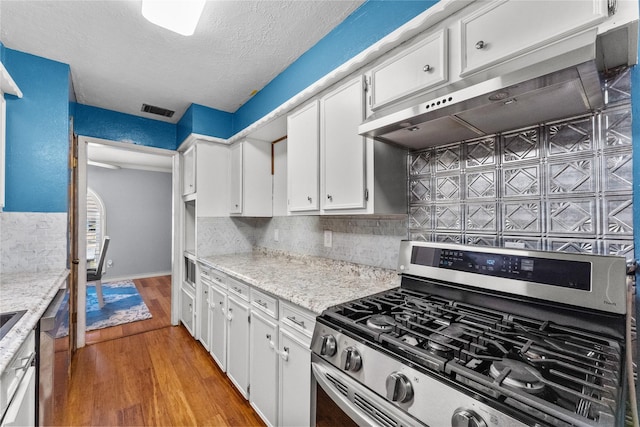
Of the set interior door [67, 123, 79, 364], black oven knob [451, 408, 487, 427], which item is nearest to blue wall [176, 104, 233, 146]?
interior door [67, 123, 79, 364]

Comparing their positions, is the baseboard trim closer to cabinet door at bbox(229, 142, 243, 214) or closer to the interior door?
the interior door

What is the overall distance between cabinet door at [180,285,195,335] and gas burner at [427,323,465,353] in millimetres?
2741

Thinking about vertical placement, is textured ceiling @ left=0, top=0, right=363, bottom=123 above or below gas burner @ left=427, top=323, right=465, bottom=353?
above

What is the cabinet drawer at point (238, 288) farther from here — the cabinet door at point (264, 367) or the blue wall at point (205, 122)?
the blue wall at point (205, 122)

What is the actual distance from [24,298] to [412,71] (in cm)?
209

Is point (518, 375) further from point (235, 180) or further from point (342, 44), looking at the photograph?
point (235, 180)

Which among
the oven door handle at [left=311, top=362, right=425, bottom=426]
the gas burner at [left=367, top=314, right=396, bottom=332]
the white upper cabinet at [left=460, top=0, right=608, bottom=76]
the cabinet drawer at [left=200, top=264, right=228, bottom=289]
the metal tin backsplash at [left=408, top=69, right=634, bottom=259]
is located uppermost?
the white upper cabinet at [left=460, top=0, right=608, bottom=76]

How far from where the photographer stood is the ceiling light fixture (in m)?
1.51

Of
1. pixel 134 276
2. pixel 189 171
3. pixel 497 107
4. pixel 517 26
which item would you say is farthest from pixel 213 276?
pixel 134 276

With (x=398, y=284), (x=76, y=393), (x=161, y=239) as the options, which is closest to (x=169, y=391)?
(x=76, y=393)

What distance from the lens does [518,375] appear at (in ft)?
2.26

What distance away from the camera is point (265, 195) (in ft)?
9.32

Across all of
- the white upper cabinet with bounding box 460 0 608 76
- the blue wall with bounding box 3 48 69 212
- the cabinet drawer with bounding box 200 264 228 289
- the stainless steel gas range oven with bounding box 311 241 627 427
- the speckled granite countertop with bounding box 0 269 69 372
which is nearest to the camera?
the stainless steel gas range oven with bounding box 311 241 627 427

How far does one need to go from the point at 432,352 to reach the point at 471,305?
0.48 metres
